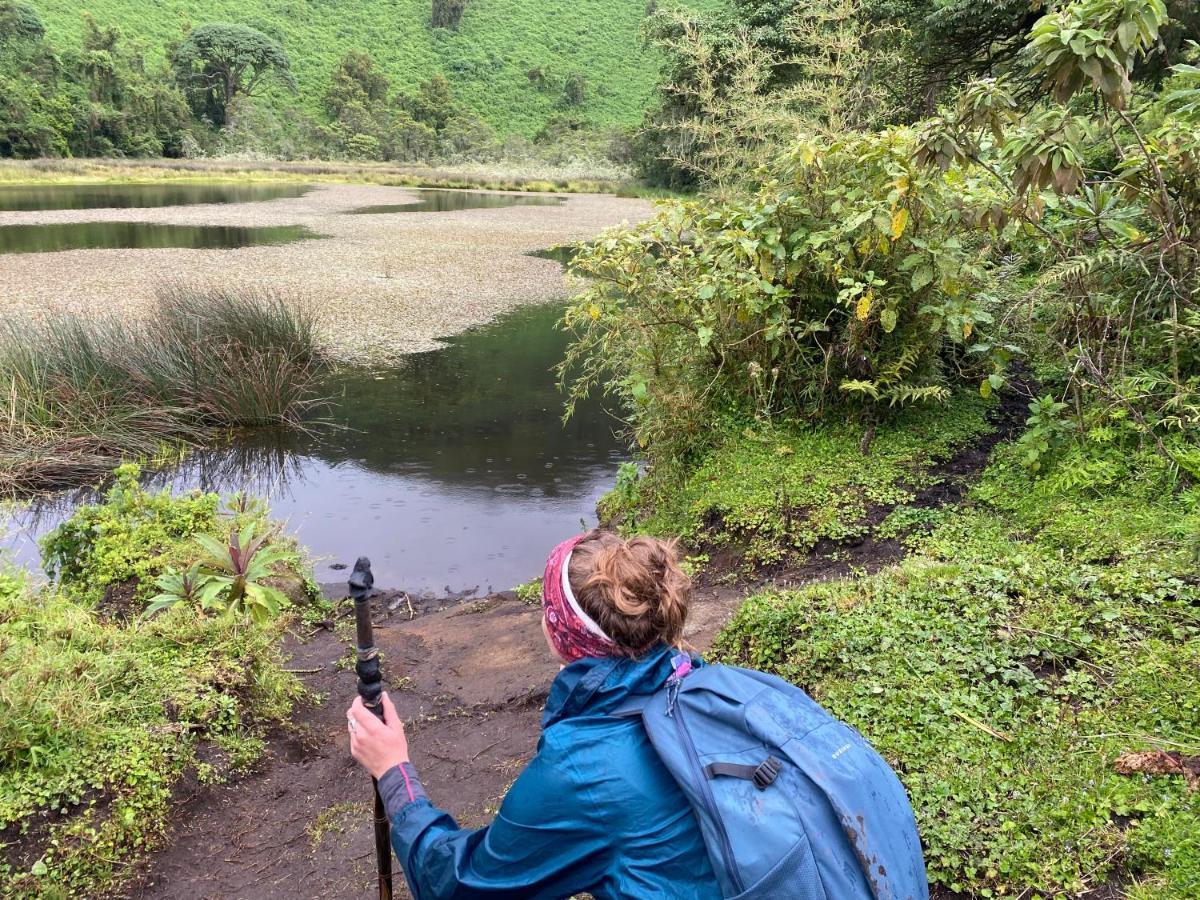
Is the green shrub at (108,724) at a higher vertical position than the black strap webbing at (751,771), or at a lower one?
lower

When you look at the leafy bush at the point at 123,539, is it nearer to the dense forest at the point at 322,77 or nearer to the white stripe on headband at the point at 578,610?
the white stripe on headband at the point at 578,610

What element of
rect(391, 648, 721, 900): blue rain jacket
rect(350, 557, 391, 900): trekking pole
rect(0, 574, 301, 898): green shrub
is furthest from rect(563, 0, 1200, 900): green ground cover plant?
rect(0, 574, 301, 898): green shrub

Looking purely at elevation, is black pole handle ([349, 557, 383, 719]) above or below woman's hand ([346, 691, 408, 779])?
above

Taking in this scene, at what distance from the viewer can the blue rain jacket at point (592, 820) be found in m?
1.29

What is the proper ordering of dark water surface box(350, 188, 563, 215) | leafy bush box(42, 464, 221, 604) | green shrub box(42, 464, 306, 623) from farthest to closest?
1. dark water surface box(350, 188, 563, 215)
2. leafy bush box(42, 464, 221, 604)
3. green shrub box(42, 464, 306, 623)

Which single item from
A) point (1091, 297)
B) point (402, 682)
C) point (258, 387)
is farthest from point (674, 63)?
point (402, 682)

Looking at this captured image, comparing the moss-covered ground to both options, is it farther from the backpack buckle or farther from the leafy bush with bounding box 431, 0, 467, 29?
the leafy bush with bounding box 431, 0, 467, 29

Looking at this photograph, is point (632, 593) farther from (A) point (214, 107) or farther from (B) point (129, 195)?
(A) point (214, 107)

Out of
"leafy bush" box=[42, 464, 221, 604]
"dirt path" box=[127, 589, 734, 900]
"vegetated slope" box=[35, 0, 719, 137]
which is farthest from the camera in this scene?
"vegetated slope" box=[35, 0, 719, 137]

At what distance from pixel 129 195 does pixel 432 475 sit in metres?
33.4

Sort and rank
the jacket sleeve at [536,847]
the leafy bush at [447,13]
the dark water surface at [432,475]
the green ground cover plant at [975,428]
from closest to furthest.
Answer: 1. the jacket sleeve at [536,847]
2. the green ground cover plant at [975,428]
3. the dark water surface at [432,475]
4. the leafy bush at [447,13]

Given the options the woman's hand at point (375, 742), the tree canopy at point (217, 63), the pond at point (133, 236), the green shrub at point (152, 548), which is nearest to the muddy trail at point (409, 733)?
the green shrub at point (152, 548)

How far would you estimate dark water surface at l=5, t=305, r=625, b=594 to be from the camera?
684 cm

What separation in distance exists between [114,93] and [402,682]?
63711 mm
